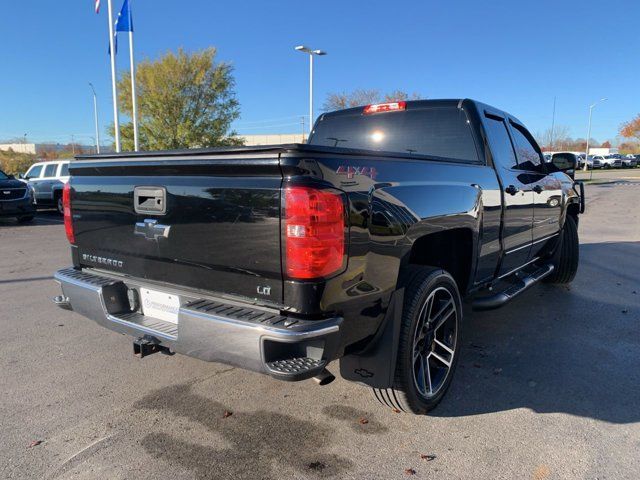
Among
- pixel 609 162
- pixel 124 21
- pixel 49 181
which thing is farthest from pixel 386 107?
pixel 609 162

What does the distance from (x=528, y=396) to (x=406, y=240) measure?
1.55 metres

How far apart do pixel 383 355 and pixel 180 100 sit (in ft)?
100

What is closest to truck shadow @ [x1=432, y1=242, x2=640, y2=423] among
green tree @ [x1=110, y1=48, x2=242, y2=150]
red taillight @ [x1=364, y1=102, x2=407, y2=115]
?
red taillight @ [x1=364, y1=102, x2=407, y2=115]

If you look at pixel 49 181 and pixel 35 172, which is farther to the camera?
pixel 35 172

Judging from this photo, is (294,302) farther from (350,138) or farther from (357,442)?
(350,138)

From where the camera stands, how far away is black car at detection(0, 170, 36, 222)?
1305cm

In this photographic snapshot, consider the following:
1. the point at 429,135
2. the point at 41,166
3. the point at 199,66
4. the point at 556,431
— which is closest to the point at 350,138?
the point at 429,135

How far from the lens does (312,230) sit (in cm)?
221

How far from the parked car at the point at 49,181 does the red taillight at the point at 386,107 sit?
14.8m

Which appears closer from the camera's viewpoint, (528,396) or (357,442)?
(357,442)

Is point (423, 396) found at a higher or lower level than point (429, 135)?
lower

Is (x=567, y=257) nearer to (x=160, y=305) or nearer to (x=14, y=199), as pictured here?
(x=160, y=305)

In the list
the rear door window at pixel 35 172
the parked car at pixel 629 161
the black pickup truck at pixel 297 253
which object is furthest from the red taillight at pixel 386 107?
the parked car at pixel 629 161

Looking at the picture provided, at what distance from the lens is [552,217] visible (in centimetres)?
533
